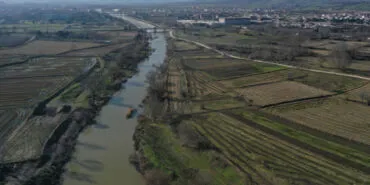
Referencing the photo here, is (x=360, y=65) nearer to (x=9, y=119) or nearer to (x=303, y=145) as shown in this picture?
(x=303, y=145)

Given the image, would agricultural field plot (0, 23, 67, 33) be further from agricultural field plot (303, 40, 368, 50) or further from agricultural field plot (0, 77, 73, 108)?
agricultural field plot (303, 40, 368, 50)

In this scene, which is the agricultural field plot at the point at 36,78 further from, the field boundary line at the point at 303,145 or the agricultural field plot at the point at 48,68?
the field boundary line at the point at 303,145

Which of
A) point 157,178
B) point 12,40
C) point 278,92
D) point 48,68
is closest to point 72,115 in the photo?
point 157,178

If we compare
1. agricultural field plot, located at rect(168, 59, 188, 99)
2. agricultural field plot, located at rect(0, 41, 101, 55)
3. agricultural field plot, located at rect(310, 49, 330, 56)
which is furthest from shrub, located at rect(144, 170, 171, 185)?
agricultural field plot, located at rect(0, 41, 101, 55)

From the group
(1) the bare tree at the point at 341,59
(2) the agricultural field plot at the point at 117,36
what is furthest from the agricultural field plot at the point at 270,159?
(2) the agricultural field plot at the point at 117,36

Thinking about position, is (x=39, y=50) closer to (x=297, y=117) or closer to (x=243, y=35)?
(x=243, y=35)

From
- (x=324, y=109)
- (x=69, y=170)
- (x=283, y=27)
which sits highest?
(x=283, y=27)

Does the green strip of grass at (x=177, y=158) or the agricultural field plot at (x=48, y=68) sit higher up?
the agricultural field plot at (x=48, y=68)

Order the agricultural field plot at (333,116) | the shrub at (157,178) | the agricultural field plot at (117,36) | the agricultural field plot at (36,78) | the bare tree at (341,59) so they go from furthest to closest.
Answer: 1. the agricultural field plot at (117,36)
2. the bare tree at (341,59)
3. the agricultural field plot at (36,78)
4. the agricultural field plot at (333,116)
5. the shrub at (157,178)

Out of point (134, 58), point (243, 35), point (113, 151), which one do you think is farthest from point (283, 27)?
point (113, 151)
